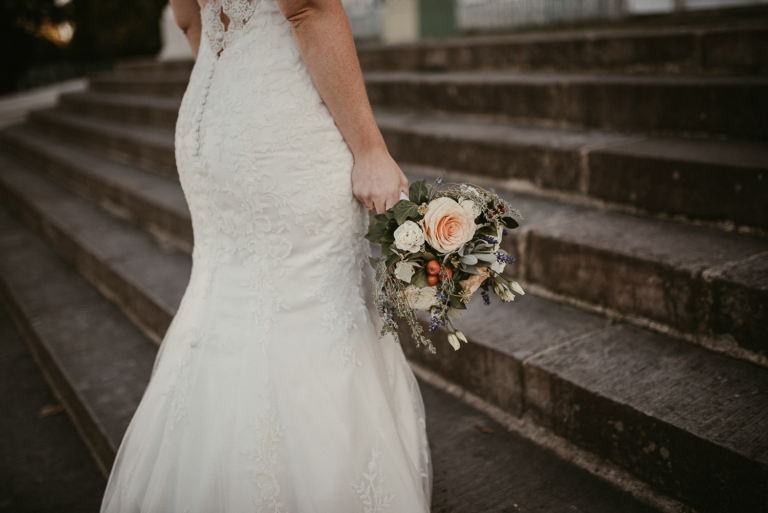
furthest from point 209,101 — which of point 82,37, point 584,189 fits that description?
point 82,37

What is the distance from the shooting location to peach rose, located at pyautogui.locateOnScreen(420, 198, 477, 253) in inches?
55.2

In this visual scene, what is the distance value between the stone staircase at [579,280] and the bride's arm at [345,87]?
0.95 metres

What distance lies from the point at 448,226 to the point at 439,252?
8 cm

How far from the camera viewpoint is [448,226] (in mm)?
1407

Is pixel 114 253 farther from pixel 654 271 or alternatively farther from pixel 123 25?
pixel 123 25

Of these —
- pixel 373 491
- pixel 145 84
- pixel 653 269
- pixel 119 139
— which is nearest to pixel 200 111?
pixel 373 491

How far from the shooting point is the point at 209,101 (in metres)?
1.73

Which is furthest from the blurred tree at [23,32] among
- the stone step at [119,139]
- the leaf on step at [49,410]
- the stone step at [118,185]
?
the leaf on step at [49,410]

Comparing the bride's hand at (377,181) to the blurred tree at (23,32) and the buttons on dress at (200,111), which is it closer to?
the buttons on dress at (200,111)

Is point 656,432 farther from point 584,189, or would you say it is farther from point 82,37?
point 82,37

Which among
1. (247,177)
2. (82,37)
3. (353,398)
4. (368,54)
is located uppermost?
(82,37)

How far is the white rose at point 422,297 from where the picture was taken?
1.47 metres

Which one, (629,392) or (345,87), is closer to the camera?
(345,87)

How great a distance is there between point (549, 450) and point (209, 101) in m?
1.65
